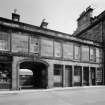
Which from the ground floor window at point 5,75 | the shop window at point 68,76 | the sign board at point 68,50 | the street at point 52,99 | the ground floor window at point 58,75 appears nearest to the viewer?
the street at point 52,99

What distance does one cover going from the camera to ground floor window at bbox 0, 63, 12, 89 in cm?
1350

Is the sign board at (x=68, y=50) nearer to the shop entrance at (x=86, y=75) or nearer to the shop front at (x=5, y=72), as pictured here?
the shop entrance at (x=86, y=75)

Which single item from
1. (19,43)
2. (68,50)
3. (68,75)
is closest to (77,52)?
(68,50)

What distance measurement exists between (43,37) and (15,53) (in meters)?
4.56

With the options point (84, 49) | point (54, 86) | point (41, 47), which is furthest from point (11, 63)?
point (84, 49)

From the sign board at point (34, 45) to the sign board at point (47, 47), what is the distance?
72 centimetres

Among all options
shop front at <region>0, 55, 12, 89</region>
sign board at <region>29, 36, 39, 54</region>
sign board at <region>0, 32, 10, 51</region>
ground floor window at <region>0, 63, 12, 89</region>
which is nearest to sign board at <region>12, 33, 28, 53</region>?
sign board at <region>0, 32, 10, 51</region>

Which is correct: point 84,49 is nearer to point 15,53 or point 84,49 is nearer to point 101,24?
point 101,24

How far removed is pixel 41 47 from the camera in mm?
16250

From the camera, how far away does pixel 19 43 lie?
586 inches

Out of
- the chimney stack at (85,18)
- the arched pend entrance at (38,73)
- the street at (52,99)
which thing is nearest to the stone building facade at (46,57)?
the arched pend entrance at (38,73)

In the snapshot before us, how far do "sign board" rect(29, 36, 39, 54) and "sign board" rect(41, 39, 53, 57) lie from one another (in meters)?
0.72

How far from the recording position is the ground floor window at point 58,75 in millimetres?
16819

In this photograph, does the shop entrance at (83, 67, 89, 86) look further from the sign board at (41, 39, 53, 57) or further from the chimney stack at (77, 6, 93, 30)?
the chimney stack at (77, 6, 93, 30)
